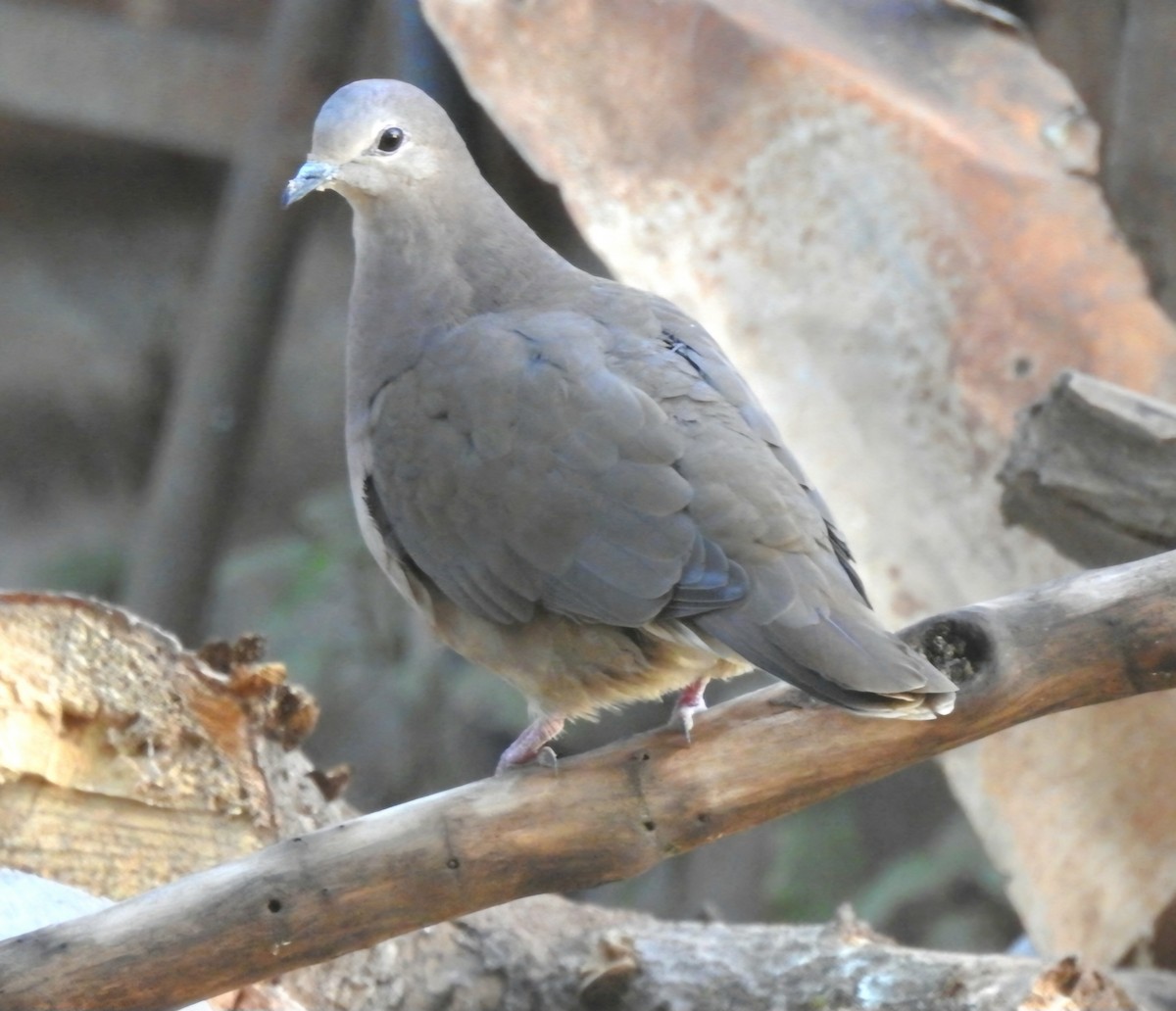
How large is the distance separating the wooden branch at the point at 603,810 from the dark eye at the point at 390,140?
0.90m

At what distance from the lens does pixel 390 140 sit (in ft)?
7.13

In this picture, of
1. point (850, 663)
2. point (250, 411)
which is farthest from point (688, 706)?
point (250, 411)

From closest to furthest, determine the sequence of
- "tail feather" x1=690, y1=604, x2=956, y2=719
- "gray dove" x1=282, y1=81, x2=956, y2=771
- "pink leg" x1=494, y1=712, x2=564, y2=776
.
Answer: "tail feather" x1=690, y1=604, x2=956, y2=719 < "gray dove" x1=282, y1=81, x2=956, y2=771 < "pink leg" x1=494, y1=712, x2=564, y2=776

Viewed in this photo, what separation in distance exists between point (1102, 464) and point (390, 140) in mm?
1276

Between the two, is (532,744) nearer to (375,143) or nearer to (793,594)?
(793,594)

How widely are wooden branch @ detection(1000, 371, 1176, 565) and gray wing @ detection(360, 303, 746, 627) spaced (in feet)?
3.06

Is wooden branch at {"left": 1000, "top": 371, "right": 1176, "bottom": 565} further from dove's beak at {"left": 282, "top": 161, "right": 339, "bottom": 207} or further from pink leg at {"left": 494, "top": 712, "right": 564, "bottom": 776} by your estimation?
dove's beak at {"left": 282, "top": 161, "right": 339, "bottom": 207}

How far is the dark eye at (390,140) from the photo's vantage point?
216cm

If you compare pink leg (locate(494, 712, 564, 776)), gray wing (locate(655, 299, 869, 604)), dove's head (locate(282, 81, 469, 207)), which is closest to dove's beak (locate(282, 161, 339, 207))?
dove's head (locate(282, 81, 469, 207))

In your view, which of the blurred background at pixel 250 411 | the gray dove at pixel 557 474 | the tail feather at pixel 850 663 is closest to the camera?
the tail feather at pixel 850 663

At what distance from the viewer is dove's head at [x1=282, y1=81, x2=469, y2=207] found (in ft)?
6.89

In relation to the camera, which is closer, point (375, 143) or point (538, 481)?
point (538, 481)

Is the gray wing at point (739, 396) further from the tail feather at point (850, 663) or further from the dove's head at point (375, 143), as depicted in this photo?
the dove's head at point (375, 143)

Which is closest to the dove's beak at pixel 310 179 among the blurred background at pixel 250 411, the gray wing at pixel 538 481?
the gray wing at pixel 538 481
